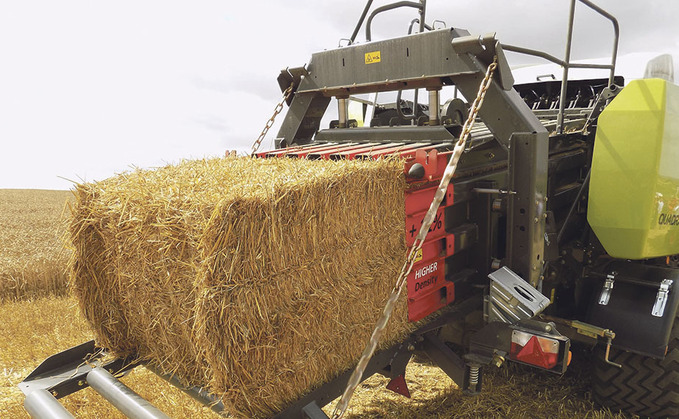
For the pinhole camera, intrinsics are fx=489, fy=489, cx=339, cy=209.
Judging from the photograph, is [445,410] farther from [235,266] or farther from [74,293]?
[74,293]

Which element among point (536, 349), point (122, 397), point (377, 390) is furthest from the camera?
point (377, 390)

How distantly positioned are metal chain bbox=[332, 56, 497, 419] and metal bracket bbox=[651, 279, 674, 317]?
166 cm

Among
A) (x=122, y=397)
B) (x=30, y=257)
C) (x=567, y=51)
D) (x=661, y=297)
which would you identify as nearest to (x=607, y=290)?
(x=661, y=297)

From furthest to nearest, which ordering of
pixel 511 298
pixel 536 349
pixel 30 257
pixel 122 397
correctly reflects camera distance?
pixel 30 257 < pixel 511 298 < pixel 536 349 < pixel 122 397

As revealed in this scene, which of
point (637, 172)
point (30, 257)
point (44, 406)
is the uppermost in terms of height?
point (637, 172)

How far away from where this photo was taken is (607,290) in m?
3.25

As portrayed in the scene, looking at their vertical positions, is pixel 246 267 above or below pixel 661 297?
above

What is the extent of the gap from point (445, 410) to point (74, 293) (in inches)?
98.8

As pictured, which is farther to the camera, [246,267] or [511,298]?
[511,298]

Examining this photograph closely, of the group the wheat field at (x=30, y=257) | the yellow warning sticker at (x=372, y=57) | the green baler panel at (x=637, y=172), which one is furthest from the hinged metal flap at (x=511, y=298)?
the wheat field at (x=30, y=257)

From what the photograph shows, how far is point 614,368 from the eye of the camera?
3217 millimetres

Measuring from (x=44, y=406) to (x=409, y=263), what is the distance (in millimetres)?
1905

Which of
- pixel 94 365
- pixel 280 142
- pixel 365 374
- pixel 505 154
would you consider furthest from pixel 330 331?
pixel 280 142

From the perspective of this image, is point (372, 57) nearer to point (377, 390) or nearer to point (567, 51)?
point (567, 51)
